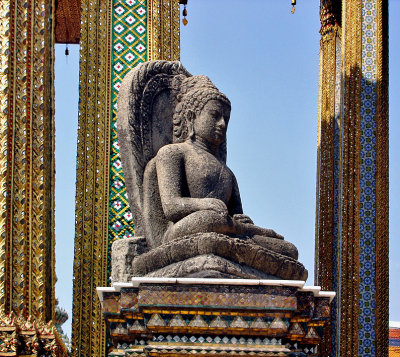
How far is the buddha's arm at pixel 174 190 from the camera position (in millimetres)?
7320

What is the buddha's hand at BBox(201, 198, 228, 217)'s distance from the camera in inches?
285

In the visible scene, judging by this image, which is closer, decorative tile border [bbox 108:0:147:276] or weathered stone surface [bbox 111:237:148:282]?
weathered stone surface [bbox 111:237:148:282]

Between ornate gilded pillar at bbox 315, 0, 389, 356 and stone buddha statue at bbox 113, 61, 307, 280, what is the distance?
3444mm

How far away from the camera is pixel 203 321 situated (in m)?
6.82

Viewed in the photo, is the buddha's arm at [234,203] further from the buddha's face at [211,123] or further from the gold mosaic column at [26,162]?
the gold mosaic column at [26,162]

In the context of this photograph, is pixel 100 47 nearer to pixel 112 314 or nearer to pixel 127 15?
pixel 127 15

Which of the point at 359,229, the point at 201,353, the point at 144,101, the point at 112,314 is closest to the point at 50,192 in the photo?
the point at 144,101

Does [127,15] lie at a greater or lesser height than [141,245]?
greater

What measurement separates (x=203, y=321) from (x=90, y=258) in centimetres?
286

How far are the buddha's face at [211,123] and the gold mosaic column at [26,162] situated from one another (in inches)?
44.2

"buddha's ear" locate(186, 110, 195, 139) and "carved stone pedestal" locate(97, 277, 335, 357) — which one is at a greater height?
"buddha's ear" locate(186, 110, 195, 139)

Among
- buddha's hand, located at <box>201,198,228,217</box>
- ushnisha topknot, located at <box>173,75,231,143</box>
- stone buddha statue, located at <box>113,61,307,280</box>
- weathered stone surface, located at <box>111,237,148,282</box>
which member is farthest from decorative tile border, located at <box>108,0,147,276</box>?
buddha's hand, located at <box>201,198,228,217</box>

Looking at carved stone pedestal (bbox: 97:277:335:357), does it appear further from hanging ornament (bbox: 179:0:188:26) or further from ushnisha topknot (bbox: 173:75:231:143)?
hanging ornament (bbox: 179:0:188:26)

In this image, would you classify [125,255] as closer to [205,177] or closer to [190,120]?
[205,177]
